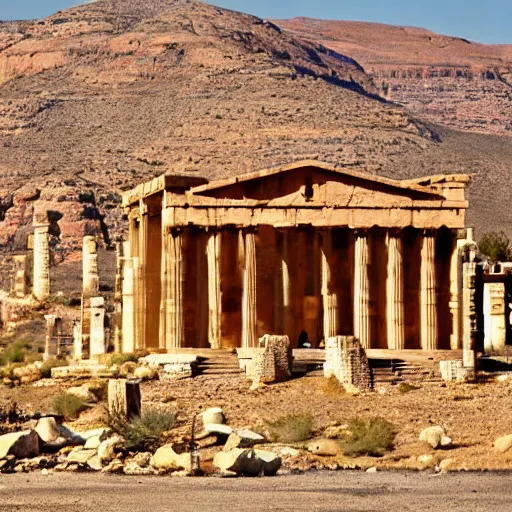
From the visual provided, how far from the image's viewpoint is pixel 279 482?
3453cm

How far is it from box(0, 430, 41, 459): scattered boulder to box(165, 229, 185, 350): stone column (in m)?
14.9

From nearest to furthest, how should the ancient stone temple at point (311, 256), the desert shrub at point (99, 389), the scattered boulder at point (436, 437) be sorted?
the scattered boulder at point (436, 437)
the desert shrub at point (99, 389)
the ancient stone temple at point (311, 256)

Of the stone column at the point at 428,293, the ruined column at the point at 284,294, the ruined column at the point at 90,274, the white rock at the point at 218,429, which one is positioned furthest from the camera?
the ruined column at the point at 90,274

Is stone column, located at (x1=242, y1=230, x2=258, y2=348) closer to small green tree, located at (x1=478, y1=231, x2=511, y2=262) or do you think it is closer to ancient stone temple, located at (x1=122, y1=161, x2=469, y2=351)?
ancient stone temple, located at (x1=122, y1=161, x2=469, y2=351)

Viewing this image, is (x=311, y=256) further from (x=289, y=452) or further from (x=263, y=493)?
(x=263, y=493)

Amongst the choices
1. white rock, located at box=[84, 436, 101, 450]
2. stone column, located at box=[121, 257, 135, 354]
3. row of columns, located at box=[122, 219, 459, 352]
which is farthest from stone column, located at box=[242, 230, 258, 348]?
white rock, located at box=[84, 436, 101, 450]

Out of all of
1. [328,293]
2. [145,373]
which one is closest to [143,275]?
[328,293]

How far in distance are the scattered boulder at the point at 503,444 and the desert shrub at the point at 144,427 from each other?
20.2 ft

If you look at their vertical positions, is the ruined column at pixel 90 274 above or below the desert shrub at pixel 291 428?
above

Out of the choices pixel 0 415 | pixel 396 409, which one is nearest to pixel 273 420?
pixel 396 409

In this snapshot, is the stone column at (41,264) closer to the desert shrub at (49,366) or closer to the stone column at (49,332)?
the stone column at (49,332)

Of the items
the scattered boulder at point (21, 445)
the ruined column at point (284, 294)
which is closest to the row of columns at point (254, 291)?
the ruined column at point (284, 294)

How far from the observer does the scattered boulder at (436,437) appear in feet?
127

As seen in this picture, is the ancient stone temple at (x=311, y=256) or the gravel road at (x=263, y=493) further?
the ancient stone temple at (x=311, y=256)
